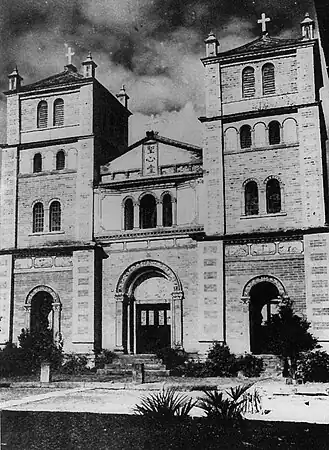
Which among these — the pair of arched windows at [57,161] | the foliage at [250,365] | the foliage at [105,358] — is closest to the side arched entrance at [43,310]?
the foliage at [105,358]

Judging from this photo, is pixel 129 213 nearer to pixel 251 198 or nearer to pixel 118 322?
pixel 118 322

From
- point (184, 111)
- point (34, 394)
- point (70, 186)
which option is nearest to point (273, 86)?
point (184, 111)

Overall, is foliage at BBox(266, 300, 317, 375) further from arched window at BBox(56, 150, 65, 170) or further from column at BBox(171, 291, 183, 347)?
arched window at BBox(56, 150, 65, 170)

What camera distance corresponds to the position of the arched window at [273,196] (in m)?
21.0

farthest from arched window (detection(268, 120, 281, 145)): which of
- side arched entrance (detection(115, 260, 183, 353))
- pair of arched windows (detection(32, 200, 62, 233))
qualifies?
pair of arched windows (detection(32, 200, 62, 233))

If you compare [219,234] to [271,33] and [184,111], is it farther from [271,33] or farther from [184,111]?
[271,33]

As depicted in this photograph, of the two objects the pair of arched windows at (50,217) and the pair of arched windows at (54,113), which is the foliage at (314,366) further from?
the pair of arched windows at (54,113)

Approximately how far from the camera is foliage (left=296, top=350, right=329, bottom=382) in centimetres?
1827

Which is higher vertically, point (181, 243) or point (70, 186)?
point (70, 186)

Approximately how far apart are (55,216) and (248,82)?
29.9 feet

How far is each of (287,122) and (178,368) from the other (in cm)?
945

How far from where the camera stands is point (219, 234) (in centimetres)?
2138

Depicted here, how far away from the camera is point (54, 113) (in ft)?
80.4

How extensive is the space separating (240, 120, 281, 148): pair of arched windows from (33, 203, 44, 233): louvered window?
846 cm
